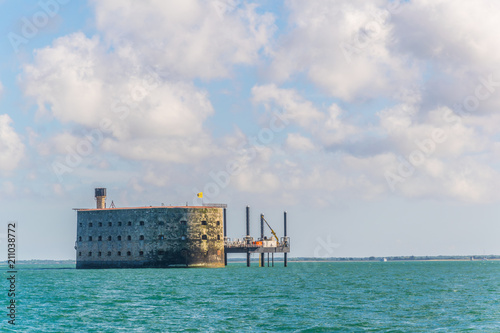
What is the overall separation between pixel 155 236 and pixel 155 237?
5.3 inches

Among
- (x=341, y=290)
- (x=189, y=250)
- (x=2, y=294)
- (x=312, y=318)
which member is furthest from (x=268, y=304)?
(x=189, y=250)

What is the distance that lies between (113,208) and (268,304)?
2200 inches

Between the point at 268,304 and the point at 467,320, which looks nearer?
the point at 467,320

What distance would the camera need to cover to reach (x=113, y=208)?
9781 cm

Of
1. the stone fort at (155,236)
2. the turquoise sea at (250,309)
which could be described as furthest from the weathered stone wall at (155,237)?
the turquoise sea at (250,309)

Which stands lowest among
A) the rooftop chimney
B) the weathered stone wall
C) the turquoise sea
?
the turquoise sea

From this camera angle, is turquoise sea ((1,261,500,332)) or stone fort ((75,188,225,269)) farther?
stone fort ((75,188,225,269))

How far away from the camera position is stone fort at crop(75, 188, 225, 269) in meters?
94.2

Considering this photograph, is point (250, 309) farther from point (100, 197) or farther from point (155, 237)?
point (100, 197)

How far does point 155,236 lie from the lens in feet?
310

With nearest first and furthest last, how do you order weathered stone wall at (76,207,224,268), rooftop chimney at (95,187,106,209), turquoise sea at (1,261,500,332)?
turquoise sea at (1,261,500,332), weathered stone wall at (76,207,224,268), rooftop chimney at (95,187,106,209)

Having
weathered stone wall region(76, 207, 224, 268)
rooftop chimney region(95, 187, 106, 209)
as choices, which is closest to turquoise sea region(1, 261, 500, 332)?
weathered stone wall region(76, 207, 224, 268)

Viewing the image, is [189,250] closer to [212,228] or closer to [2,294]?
[212,228]

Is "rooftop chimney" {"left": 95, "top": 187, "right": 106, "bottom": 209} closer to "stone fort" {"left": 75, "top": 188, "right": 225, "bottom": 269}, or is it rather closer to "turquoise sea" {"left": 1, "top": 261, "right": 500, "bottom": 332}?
"stone fort" {"left": 75, "top": 188, "right": 225, "bottom": 269}
